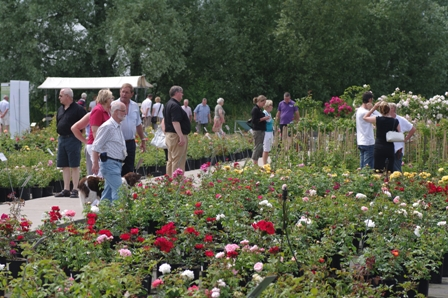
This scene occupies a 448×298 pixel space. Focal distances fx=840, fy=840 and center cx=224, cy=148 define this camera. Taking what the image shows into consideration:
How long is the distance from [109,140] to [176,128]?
97.5 inches

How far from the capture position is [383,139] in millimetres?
10664

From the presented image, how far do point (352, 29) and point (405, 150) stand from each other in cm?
2760

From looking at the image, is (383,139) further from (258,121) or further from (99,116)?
(258,121)

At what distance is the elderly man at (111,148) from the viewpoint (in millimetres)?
8656

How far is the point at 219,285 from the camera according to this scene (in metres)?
4.60

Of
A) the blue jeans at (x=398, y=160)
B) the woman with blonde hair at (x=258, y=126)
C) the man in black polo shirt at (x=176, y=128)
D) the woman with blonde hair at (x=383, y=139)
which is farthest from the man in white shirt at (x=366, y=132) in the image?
the woman with blonde hair at (x=258, y=126)

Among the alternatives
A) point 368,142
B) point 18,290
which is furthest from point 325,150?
point 18,290

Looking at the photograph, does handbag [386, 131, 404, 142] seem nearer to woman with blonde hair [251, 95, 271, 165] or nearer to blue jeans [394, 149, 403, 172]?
blue jeans [394, 149, 403, 172]

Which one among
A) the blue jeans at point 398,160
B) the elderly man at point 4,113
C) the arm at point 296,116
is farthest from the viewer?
the elderly man at point 4,113

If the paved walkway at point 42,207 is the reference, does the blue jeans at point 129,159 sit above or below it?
above

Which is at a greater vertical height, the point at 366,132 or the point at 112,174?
the point at 366,132

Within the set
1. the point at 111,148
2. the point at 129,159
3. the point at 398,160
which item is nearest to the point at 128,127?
the point at 129,159

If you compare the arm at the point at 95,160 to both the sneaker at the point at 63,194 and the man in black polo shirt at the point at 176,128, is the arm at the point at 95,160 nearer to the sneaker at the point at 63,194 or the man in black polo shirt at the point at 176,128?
the man in black polo shirt at the point at 176,128

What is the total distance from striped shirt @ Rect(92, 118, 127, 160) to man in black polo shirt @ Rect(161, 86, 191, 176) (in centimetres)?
238
